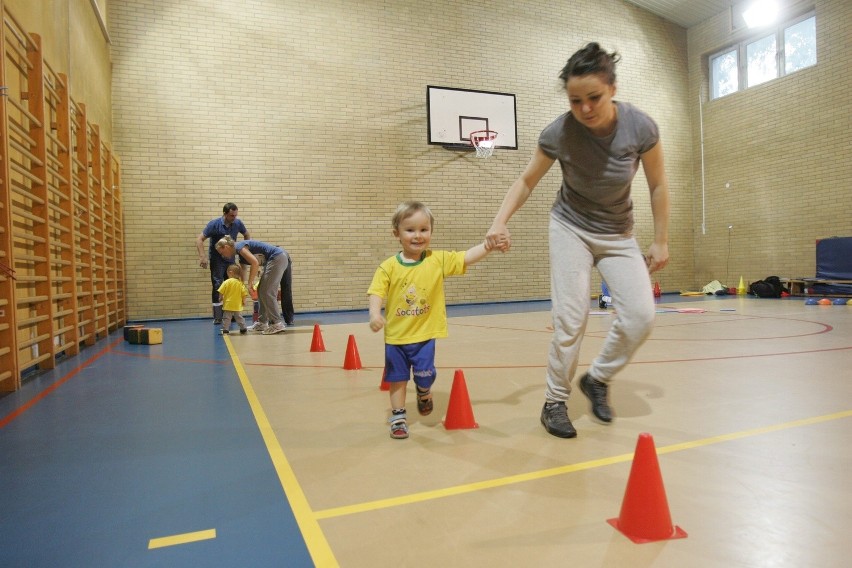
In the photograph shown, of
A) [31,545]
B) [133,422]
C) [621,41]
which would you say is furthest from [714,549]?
[621,41]

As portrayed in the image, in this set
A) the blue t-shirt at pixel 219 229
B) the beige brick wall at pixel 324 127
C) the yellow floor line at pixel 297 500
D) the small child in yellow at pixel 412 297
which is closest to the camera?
the yellow floor line at pixel 297 500

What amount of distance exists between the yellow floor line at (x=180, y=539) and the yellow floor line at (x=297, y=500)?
26 centimetres

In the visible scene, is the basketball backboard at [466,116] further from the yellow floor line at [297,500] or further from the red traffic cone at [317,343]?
the yellow floor line at [297,500]

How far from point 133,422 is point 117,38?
9.92 meters

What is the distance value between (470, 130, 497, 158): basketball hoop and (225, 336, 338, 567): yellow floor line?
34.6 ft

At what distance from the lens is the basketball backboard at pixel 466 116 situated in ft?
41.1

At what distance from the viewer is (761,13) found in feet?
43.5

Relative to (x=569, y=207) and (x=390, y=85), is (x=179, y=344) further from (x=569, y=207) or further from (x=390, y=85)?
(x=390, y=85)

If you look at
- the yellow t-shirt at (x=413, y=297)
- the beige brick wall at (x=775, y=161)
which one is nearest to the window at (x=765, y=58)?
the beige brick wall at (x=775, y=161)

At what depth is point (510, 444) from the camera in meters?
2.46

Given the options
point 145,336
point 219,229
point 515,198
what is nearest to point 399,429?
point 515,198

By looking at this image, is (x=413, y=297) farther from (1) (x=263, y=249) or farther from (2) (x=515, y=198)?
(1) (x=263, y=249)

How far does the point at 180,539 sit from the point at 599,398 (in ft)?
6.42

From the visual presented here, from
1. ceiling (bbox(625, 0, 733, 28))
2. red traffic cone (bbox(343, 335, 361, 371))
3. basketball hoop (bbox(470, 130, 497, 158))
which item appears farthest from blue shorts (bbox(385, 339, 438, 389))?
ceiling (bbox(625, 0, 733, 28))
